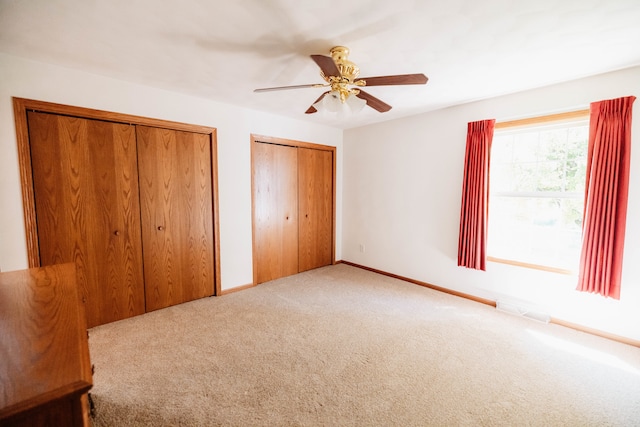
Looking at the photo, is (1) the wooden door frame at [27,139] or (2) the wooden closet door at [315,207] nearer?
(1) the wooden door frame at [27,139]

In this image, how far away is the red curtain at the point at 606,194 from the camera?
222 centimetres

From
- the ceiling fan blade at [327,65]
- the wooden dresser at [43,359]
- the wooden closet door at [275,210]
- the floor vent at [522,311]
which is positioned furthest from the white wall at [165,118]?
the floor vent at [522,311]

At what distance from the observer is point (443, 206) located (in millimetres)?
3410

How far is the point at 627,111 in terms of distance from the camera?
7.20ft

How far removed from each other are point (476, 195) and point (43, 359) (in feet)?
11.3

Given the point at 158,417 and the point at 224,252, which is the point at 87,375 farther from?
the point at 224,252

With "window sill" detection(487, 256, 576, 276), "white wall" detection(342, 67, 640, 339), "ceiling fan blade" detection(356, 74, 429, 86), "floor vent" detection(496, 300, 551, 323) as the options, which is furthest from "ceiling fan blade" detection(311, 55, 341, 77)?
"floor vent" detection(496, 300, 551, 323)

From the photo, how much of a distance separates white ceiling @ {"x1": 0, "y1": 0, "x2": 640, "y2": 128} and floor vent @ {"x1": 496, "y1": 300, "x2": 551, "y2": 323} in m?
2.25

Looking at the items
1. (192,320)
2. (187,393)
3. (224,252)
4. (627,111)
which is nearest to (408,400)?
(187,393)

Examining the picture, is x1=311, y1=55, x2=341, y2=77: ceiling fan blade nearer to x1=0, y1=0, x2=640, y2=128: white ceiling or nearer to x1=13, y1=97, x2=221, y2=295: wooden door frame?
x1=0, y1=0, x2=640, y2=128: white ceiling

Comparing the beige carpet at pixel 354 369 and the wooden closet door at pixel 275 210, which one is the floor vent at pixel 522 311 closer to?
the beige carpet at pixel 354 369

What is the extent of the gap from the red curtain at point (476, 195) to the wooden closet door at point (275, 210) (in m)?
2.26

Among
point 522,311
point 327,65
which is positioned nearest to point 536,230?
point 522,311

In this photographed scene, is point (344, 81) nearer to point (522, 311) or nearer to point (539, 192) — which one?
point (539, 192)
